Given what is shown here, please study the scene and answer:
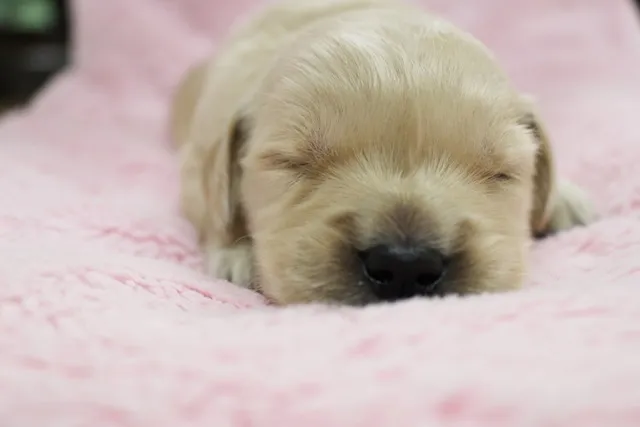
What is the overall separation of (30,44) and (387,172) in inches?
198

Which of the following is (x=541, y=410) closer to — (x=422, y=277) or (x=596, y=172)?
(x=422, y=277)

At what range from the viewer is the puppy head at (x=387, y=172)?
1271 mm

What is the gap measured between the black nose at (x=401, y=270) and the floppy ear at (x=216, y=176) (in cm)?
60

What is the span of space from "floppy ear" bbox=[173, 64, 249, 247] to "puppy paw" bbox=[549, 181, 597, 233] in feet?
2.48

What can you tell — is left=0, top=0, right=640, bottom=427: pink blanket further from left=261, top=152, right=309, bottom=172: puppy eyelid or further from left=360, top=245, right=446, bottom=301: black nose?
left=261, top=152, right=309, bottom=172: puppy eyelid

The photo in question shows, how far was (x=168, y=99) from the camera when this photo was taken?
3518 millimetres

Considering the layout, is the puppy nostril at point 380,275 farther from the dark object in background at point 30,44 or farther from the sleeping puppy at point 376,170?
the dark object in background at point 30,44

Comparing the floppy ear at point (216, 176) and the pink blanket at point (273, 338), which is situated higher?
the pink blanket at point (273, 338)

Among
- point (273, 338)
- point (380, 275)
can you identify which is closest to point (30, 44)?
point (380, 275)

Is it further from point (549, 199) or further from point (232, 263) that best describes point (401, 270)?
point (549, 199)

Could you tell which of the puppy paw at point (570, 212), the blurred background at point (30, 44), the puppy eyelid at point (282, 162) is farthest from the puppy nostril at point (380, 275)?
the blurred background at point (30, 44)

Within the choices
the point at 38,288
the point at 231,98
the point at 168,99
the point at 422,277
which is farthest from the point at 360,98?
the point at 168,99

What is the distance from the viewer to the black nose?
122 centimetres

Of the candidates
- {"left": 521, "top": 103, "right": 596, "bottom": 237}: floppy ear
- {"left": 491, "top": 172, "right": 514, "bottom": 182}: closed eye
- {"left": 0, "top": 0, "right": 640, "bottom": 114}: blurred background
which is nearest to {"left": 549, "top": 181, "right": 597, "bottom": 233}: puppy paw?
{"left": 521, "top": 103, "right": 596, "bottom": 237}: floppy ear
